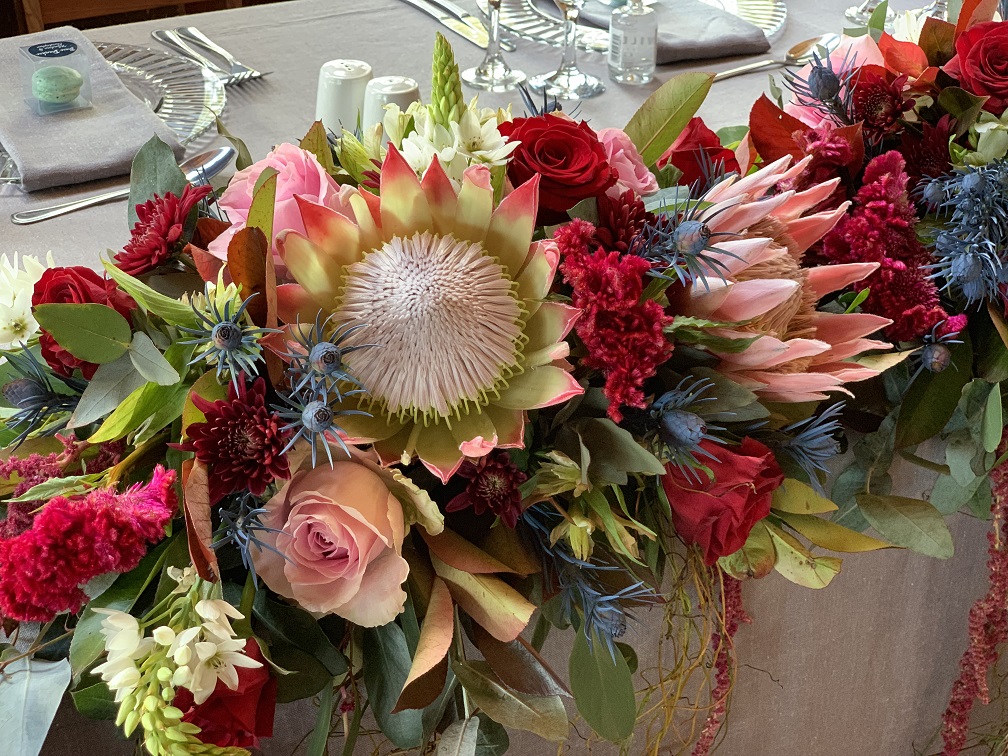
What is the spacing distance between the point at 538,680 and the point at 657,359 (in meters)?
0.18

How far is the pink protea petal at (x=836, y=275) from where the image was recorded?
60cm

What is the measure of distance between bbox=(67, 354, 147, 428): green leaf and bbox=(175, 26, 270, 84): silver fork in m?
0.84

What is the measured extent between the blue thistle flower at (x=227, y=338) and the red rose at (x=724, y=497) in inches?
8.9

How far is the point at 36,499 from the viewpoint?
48 centimetres

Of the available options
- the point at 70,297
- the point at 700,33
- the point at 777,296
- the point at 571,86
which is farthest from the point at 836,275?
the point at 700,33

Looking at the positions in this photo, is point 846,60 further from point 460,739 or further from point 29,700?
point 29,700

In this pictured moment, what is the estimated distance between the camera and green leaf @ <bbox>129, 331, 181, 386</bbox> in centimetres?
48

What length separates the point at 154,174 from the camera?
625mm

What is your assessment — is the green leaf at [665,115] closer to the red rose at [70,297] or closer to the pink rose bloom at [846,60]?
the pink rose bloom at [846,60]

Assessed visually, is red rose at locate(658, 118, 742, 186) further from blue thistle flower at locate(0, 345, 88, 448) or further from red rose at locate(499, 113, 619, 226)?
blue thistle flower at locate(0, 345, 88, 448)

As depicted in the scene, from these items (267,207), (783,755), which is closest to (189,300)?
(267,207)

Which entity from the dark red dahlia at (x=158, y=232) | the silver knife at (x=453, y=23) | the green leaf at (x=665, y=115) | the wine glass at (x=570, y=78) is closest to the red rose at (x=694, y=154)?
the green leaf at (x=665, y=115)

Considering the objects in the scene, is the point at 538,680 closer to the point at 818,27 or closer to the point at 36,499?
the point at 36,499

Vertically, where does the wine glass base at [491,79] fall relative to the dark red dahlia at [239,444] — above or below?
below
